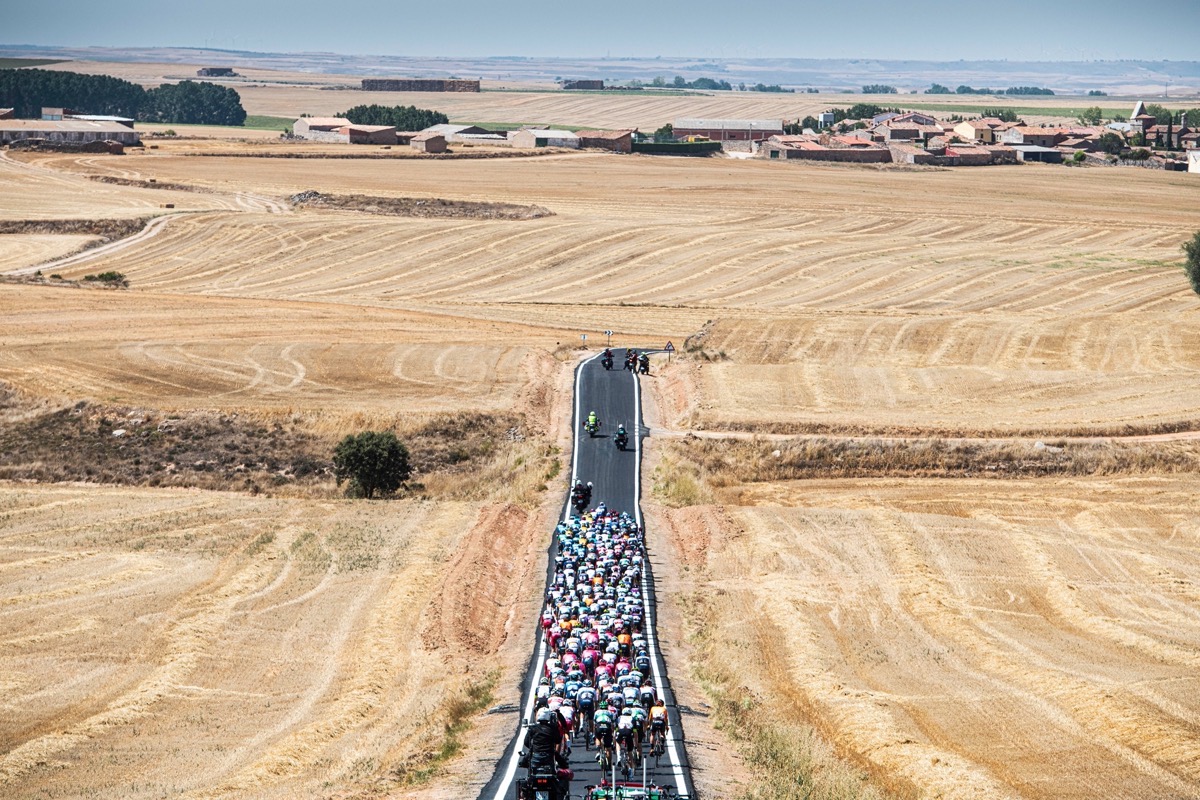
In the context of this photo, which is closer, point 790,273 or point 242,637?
point 242,637

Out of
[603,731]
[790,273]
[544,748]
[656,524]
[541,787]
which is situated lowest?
[656,524]

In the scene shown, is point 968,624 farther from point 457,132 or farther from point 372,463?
point 457,132

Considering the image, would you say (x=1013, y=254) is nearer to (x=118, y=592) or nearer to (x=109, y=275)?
(x=109, y=275)

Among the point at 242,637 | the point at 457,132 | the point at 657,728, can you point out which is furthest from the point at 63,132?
the point at 657,728

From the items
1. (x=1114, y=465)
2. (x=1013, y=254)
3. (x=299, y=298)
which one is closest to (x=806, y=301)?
(x=1013, y=254)

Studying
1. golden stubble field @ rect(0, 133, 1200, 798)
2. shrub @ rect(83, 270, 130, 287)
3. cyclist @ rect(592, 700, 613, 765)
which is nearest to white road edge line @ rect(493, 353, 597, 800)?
golden stubble field @ rect(0, 133, 1200, 798)

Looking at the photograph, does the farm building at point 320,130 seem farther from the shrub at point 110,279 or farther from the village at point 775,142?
the shrub at point 110,279

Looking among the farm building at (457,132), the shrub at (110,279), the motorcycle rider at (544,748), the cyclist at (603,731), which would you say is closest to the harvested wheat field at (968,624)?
the cyclist at (603,731)

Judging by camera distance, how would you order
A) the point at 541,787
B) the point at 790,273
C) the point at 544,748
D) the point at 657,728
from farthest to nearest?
1. the point at 790,273
2. the point at 657,728
3. the point at 544,748
4. the point at 541,787
